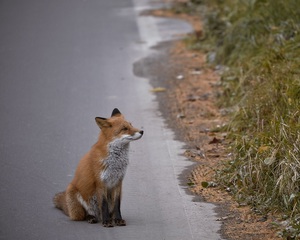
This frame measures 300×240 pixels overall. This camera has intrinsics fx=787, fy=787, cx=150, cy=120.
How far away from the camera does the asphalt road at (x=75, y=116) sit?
7594 millimetres

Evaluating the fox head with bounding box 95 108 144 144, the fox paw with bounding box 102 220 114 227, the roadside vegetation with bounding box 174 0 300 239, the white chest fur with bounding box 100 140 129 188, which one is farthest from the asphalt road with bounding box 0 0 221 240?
the fox head with bounding box 95 108 144 144

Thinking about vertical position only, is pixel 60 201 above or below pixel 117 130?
below

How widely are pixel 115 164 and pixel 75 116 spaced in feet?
12.4

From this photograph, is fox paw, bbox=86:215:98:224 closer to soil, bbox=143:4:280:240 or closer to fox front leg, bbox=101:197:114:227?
fox front leg, bbox=101:197:114:227

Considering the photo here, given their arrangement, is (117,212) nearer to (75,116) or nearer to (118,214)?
(118,214)

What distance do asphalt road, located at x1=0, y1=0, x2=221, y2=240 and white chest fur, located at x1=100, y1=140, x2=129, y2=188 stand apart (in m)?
0.45

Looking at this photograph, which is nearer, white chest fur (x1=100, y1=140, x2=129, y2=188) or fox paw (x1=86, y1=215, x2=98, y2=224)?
white chest fur (x1=100, y1=140, x2=129, y2=188)

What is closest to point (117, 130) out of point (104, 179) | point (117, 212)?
point (104, 179)

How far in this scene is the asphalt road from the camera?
299 inches

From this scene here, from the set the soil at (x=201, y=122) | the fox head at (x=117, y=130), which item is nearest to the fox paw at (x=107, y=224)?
the fox head at (x=117, y=130)

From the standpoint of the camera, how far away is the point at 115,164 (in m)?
7.50

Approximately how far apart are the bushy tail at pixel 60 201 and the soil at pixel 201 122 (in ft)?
4.76

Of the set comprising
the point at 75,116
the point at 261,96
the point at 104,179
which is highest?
the point at 104,179

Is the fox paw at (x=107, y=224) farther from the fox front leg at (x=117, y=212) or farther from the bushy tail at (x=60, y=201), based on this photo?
the bushy tail at (x=60, y=201)
